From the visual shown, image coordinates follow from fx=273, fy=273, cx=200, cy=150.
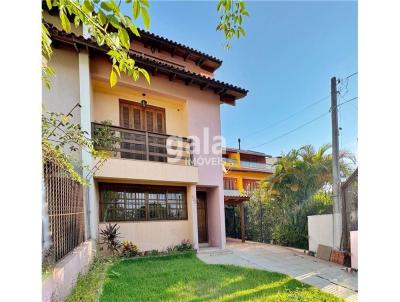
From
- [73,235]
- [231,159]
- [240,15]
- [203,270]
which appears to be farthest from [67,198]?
[231,159]

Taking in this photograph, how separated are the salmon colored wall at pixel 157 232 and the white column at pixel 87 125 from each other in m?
1.26

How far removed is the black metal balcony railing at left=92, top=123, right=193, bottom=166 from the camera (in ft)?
30.5

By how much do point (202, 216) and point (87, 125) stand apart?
646cm

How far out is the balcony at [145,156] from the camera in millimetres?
9008

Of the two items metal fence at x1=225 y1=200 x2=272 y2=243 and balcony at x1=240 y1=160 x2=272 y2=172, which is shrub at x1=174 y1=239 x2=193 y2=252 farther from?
balcony at x1=240 y1=160 x2=272 y2=172

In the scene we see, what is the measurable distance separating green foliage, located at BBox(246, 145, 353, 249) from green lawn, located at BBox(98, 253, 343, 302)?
225 inches

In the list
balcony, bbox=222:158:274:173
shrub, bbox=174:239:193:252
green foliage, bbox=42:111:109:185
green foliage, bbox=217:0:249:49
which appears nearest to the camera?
green foliage, bbox=217:0:249:49

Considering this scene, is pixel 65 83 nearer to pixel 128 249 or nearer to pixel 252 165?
pixel 128 249

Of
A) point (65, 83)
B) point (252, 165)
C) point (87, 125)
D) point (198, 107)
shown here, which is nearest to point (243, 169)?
point (252, 165)

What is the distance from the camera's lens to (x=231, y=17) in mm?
2371

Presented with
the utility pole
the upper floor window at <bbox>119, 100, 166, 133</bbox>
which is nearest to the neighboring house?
the upper floor window at <bbox>119, 100, 166, 133</bbox>

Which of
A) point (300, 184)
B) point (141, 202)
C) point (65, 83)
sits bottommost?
point (141, 202)
